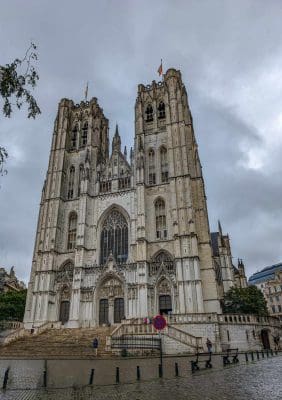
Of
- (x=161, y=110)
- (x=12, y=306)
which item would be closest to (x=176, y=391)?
(x=12, y=306)

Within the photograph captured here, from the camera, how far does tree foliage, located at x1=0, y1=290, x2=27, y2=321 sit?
3904cm

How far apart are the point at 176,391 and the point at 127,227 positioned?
29465 millimetres

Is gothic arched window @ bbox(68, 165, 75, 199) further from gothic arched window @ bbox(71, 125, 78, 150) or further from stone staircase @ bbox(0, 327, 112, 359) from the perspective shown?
stone staircase @ bbox(0, 327, 112, 359)

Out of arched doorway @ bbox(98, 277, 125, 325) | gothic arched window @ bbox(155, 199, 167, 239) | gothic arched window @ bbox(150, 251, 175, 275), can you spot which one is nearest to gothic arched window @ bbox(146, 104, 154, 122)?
gothic arched window @ bbox(155, 199, 167, 239)

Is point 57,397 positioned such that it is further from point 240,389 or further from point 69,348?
point 69,348

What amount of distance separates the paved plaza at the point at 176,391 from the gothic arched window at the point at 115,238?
26229mm

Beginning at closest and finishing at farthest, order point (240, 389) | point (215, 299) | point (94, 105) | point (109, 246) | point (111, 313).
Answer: point (240, 389)
point (215, 299)
point (111, 313)
point (109, 246)
point (94, 105)

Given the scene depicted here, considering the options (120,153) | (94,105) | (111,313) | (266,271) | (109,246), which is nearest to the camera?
(111,313)

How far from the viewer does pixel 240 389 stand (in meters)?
7.75

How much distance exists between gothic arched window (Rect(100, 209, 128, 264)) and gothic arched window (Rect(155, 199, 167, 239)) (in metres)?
3.92

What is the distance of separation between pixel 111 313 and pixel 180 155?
19466mm

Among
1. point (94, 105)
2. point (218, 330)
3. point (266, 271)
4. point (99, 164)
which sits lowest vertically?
point (218, 330)

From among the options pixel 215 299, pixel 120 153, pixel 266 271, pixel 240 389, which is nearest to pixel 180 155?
pixel 120 153

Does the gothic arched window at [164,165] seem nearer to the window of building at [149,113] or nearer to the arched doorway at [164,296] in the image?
the window of building at [149,113]
